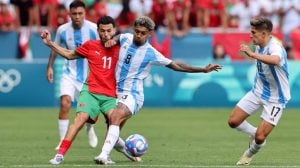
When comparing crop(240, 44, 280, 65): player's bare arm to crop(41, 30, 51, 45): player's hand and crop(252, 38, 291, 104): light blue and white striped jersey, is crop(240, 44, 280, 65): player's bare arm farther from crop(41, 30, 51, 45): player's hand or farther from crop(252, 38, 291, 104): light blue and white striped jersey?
crop(41, 30, 51, 45): player's hand

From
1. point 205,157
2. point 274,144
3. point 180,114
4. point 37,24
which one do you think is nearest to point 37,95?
point 37,24

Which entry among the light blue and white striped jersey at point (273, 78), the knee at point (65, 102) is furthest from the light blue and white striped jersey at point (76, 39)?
the light blue and white striped jersey at point (273, 78)

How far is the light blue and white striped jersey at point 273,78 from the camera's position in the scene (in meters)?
13.1

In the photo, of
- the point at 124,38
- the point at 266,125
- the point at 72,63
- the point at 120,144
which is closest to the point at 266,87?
the point at 266,125

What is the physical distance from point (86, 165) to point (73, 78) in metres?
4.07

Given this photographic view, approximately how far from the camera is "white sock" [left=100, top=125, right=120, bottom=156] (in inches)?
499

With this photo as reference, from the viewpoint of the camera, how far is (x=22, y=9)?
27953 millimetres

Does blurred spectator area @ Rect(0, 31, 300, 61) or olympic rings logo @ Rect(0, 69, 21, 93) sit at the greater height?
blurred spectator area @ Rect(0, 31, 300, 61)

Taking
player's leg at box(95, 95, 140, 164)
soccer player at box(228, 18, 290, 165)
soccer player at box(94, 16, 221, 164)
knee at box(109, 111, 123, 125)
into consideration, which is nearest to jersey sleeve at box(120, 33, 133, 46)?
soccer player at box(94, 16, 221, 164)

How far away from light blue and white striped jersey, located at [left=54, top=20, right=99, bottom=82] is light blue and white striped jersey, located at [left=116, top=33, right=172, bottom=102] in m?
2.84

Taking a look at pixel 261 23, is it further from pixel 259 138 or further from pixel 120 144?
pixel 120 144

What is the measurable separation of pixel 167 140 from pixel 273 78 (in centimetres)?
464

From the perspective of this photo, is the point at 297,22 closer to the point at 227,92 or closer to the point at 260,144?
the point at 227,92

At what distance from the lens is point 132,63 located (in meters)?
13.3
